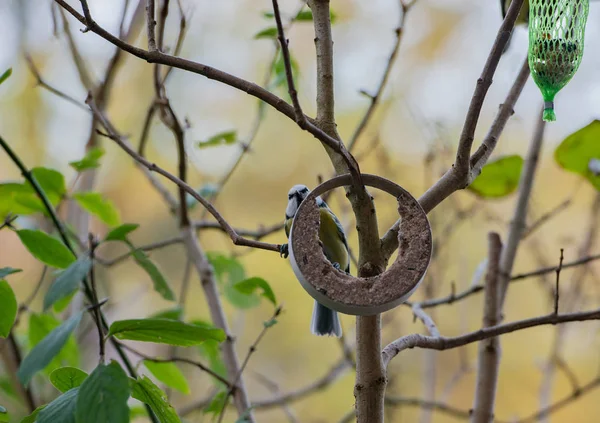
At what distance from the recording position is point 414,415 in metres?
3.70

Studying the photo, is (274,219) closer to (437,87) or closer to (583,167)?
A: (437,87)

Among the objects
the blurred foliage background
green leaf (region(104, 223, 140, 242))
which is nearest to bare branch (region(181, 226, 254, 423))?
green leaf (region(104, 223, 140, 242))

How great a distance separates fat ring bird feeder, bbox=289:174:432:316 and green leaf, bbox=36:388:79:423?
254 millimetres

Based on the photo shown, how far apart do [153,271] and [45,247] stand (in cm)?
19

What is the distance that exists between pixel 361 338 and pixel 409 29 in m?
2.68

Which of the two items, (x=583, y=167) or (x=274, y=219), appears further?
(x=274, y=219)

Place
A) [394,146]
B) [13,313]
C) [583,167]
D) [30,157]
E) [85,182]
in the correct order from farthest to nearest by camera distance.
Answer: [30,157], [394,146], [85,182], [583,167], [13,313]

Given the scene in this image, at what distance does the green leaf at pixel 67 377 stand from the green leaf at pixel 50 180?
43cm

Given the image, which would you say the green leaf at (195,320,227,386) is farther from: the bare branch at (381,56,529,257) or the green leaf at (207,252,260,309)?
the bare branch at (381,56,529,257)

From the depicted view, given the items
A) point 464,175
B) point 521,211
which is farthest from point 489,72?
point 521,211

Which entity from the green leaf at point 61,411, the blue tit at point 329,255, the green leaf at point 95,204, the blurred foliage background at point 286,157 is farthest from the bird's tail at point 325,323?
the blurred foliage background at point 286,157

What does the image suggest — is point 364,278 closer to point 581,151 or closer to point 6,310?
point 6,310

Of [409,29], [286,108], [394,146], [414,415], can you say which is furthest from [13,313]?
[414,415]

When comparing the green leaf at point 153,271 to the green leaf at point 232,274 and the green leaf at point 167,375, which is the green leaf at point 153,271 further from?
the green leaf at point 232,274
